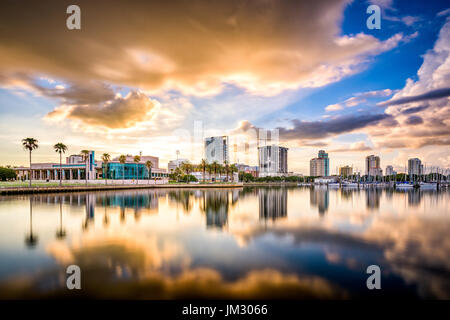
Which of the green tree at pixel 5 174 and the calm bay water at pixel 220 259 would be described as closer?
the calm bay water at pixel 220 259

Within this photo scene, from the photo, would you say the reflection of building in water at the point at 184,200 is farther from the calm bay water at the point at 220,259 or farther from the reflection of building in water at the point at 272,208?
the calm bay water at the point at 220,259

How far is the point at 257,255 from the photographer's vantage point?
13758mm

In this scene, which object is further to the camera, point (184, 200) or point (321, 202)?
point (321, 202)

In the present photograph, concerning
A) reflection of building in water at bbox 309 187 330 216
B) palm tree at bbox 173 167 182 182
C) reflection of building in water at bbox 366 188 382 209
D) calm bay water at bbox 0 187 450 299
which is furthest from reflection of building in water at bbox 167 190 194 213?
palm tree at bbox 173 167 182 182

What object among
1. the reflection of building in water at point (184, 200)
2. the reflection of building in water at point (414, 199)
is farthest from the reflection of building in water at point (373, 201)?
the reflection of building in water at point (184, 200)

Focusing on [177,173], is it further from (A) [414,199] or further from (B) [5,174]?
(A) [414,199]

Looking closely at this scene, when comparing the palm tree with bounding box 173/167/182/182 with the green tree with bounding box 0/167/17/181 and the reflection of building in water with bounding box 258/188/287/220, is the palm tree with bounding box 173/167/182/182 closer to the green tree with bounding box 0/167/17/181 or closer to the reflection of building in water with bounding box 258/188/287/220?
the green tree with bounding box 0/167/17/181

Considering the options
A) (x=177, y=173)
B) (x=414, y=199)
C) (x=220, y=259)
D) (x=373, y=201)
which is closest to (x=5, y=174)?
(x=177, y=173)

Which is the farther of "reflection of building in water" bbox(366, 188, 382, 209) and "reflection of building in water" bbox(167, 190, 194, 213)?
"reflection of building in water" bbox(366, 188, 382, 209)

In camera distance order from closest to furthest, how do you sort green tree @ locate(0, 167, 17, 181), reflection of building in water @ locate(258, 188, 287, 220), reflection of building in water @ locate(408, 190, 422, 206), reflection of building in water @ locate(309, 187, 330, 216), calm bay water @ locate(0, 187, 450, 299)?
calm bay water @ locate(0, 187, 450, 299), reflection of building in water @ locate(258, 188, 287, 220), reflection of building in water @ locate(309, 187, 330, 216), reflection of building in water @ locate(408, 190, 422, 206), green tree @ locate(0, 167, 17, 181)

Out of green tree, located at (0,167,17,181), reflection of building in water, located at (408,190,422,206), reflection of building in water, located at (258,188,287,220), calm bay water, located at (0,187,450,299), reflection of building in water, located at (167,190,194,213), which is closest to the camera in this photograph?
calm bay water, located at (0,187,450,299)
